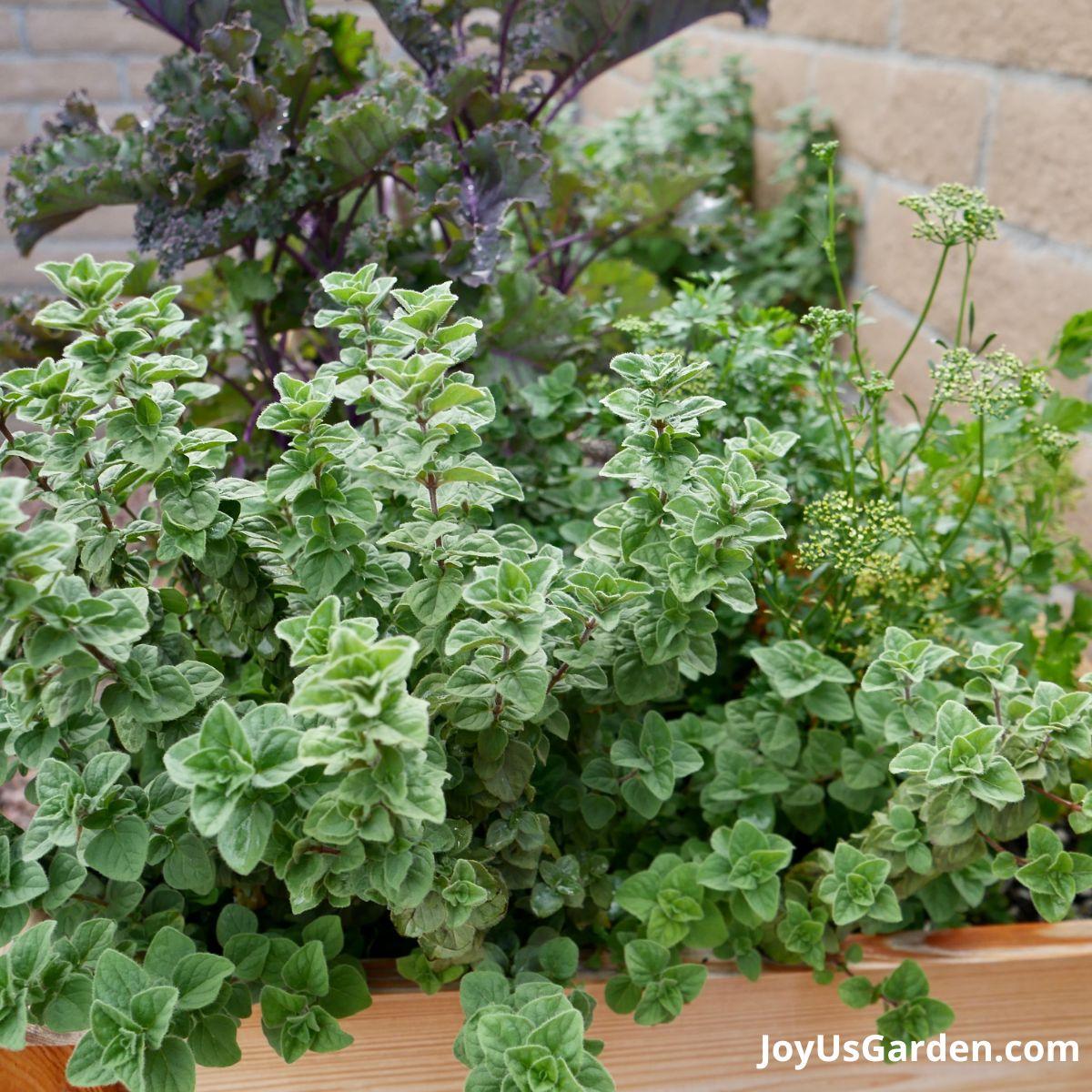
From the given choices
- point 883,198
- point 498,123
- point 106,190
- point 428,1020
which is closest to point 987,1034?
point 428,1020

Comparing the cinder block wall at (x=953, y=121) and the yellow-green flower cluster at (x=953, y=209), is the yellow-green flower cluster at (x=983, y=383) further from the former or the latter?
the cinder block wall at (x=953, y=121)

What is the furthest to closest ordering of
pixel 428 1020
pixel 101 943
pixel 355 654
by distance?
pixel 428 1020 → pixel 101 943 → pixel 355 654

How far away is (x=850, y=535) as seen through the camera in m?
0.78

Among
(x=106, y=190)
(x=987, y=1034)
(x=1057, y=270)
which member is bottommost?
(x=987, y=1034)

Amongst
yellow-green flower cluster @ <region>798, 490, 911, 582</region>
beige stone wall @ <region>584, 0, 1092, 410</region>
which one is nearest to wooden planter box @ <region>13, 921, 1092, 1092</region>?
yellow-green flower cluster @ <region>798, 490, 911, 582</region>

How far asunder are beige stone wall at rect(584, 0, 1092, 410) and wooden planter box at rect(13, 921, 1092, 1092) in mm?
794

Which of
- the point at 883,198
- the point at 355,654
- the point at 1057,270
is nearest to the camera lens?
the point at 355,654

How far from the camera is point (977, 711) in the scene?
841 millimetres

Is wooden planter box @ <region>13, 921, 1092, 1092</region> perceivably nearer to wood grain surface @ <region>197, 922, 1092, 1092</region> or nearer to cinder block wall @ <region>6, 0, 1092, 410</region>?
wood grain surface @ <region>197, 922, 1092, 1092</region>

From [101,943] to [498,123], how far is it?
A: 82cm

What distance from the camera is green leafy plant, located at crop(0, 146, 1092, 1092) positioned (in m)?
0.56

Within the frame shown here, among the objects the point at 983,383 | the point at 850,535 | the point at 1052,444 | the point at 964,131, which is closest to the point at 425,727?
the point at 850,535

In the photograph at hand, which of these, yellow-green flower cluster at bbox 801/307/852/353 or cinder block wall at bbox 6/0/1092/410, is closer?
yellow-green flower cluster at bbox 801/307/852/353

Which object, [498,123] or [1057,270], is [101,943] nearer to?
[498,123]
